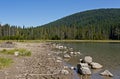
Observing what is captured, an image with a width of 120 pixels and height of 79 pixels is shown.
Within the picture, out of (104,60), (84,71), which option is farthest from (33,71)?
(104,60)

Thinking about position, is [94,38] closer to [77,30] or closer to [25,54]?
[77,30]

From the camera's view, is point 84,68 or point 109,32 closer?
point 84,68

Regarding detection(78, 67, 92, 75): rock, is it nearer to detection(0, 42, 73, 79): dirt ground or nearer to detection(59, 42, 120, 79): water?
detection(59, 42, 120, 79): water

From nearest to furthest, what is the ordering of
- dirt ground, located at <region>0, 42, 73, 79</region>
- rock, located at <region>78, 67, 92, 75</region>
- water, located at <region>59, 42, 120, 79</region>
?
dirt ground, located at <region>0, 42, 73, 79</region>, rock, located at <region>78, 67, 92, 75</region>, water, located at <region>59, 42, 120, 79</region>

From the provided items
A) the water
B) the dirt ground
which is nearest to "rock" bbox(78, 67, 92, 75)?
the water

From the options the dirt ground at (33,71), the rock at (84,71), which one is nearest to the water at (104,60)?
the rock at (84,71)

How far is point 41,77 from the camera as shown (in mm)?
21156

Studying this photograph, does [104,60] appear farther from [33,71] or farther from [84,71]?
Answer: [33,71]

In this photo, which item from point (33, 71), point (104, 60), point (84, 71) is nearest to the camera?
point (33, 71)

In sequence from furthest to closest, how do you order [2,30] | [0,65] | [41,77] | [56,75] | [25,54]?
[2,30] < [25,54] < [0,65] < [56,75] < [41,77]

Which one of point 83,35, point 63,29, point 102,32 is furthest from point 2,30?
point 102,32

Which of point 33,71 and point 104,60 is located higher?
point 33,71

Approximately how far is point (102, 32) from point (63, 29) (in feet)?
99.0

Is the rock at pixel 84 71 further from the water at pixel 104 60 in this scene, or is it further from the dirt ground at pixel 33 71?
the dirt ground at pixel 33 71
